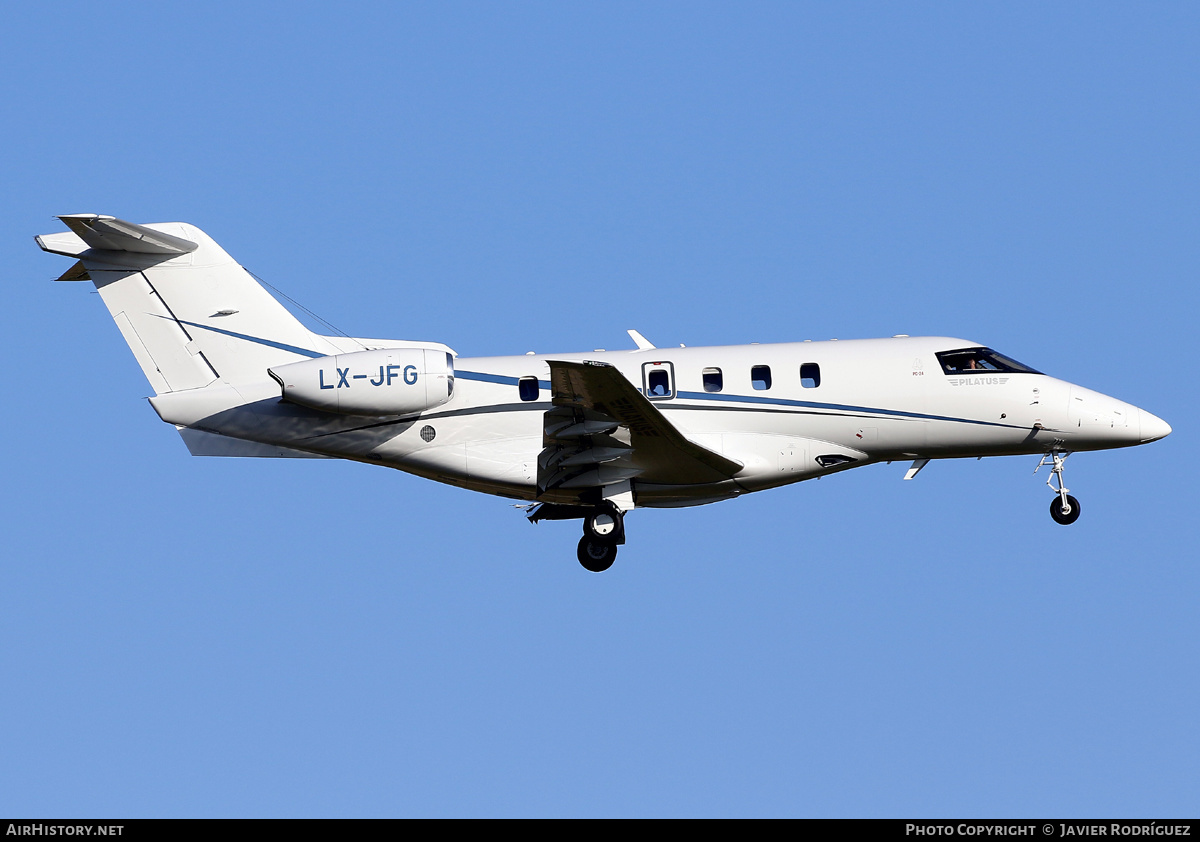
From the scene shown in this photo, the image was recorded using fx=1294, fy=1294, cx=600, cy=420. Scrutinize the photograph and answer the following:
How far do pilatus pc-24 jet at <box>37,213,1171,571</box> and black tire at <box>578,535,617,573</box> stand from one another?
0.02m

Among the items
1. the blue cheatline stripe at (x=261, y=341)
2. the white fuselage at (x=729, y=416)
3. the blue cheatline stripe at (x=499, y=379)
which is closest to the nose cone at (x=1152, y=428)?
the white fuselage at (x=729, y=416)

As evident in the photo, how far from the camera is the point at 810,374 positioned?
19312mm

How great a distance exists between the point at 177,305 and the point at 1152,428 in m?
15.1

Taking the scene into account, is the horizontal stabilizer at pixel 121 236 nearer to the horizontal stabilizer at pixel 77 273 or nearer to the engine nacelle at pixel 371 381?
the horizontal stabilizer at pixel 77 273

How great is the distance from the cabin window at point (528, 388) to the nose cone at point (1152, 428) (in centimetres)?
938

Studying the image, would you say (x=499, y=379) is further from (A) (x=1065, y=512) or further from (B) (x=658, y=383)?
(A) (x=1065, y=512)

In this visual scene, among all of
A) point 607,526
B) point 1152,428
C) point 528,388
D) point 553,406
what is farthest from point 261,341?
point 1152,428

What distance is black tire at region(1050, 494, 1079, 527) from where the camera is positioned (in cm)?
1989

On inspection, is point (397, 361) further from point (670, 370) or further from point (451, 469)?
point (670, 370)

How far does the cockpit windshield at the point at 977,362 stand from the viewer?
1970cm
